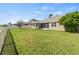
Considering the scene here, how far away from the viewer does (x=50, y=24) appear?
6.67 meters

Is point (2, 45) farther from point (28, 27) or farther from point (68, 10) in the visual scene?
point (68, 10)

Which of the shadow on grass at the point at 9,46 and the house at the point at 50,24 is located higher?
the house at the point at 50,24

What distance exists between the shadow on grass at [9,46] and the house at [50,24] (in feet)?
2.04

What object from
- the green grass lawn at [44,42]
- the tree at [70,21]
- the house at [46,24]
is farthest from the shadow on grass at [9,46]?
the tree at [70,21]

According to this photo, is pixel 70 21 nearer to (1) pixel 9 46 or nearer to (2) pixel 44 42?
(2) pixel 44 42

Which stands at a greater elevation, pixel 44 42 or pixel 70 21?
pixel 70 21

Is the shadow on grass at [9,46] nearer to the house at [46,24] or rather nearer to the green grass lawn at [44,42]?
the green grass lawn at [44,42]

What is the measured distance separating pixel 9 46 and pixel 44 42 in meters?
0.82

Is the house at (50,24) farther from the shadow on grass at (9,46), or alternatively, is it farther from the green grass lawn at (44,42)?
the shadow on grass at (9,46)

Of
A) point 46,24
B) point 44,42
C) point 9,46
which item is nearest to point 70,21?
point 46,24

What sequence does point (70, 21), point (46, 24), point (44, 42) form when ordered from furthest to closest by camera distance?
point (70, 21)
point (46, 24)
point (44, 42)

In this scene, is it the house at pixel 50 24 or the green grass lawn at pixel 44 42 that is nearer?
the green grass lawn at pixel 44 42

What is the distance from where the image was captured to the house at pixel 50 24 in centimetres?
629
